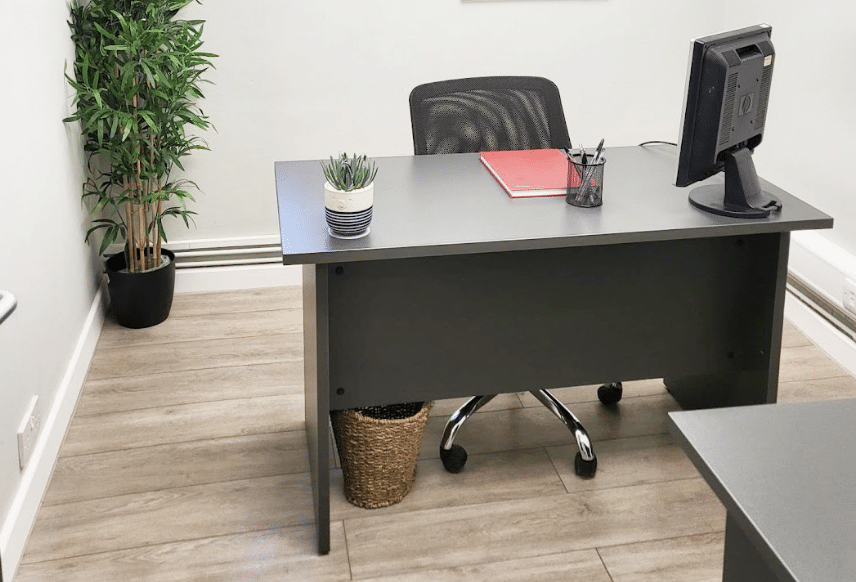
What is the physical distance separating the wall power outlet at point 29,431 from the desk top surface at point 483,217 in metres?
0.88

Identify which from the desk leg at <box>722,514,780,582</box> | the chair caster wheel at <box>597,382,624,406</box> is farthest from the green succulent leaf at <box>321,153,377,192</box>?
the chair caster wheel at <box>597,382,624,406</box>

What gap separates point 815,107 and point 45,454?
9.21 feet

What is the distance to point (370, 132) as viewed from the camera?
3.92 meters

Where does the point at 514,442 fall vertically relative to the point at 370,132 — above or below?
below

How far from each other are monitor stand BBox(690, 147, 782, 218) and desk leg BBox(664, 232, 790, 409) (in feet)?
0.35

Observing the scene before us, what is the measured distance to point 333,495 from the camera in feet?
8.49

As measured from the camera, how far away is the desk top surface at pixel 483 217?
212cm

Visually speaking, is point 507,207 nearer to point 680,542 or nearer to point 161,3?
point 680,542

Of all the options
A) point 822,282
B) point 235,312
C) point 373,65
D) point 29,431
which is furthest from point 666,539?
point 373,65

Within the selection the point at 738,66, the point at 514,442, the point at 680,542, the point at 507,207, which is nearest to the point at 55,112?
the point at 507,207

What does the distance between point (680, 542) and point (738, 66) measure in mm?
1153

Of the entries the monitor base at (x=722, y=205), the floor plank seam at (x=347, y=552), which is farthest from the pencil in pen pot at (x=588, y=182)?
the floor plank seam at (x=347, y=552)

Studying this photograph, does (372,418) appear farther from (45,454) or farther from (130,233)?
(130,233)

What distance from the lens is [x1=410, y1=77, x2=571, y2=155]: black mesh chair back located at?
2.91 m
